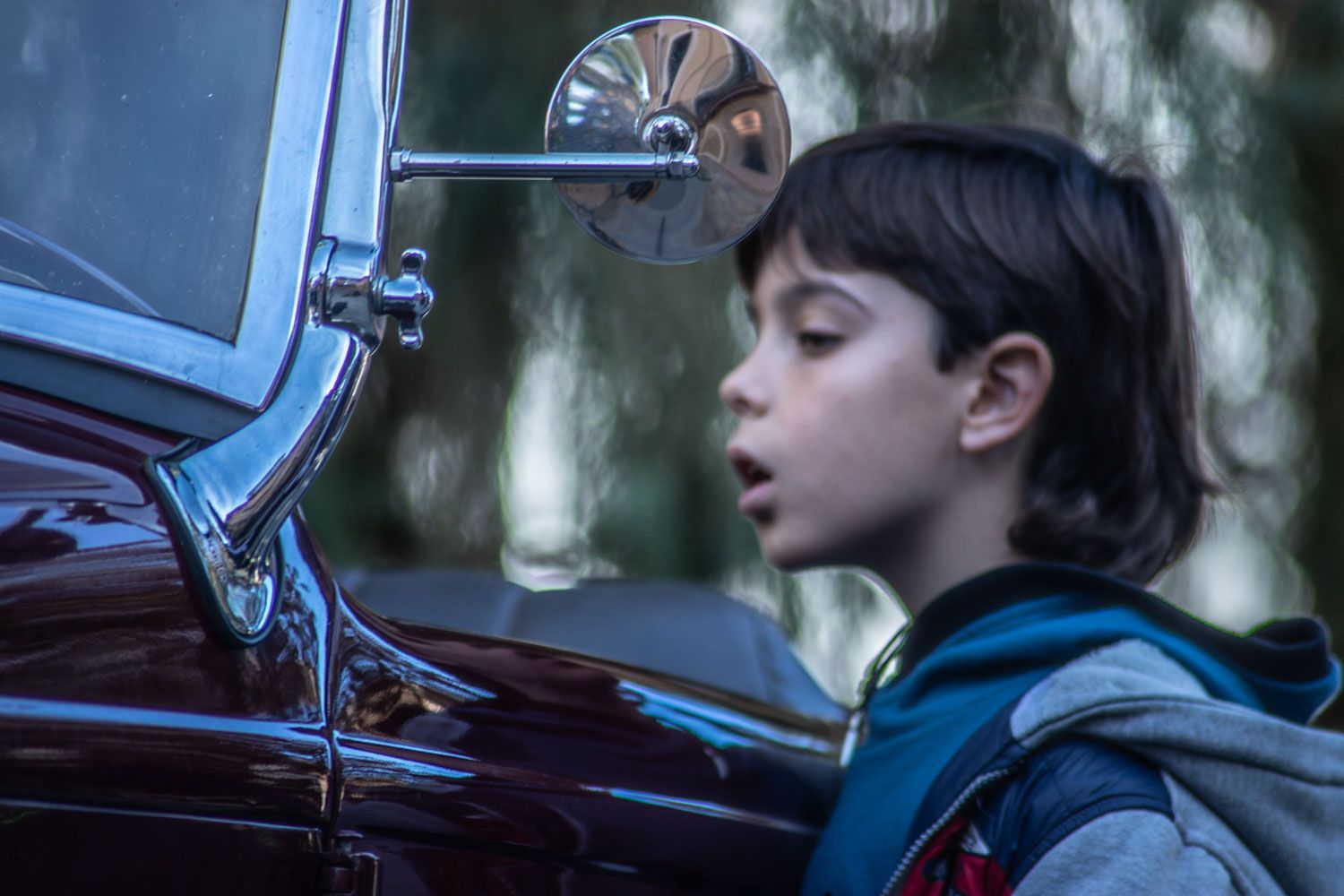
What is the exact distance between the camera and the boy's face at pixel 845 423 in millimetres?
1459

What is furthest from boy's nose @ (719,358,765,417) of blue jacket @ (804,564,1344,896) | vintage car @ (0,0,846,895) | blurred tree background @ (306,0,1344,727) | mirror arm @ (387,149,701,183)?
blurred tree background @ (306,0,1344,727)

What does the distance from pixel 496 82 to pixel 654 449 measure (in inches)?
32.7

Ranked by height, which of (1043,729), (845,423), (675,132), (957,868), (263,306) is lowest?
(957,868)

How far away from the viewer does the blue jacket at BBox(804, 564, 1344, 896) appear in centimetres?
103

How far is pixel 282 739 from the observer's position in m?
0.73

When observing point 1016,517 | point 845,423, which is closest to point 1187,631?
point 1016,517

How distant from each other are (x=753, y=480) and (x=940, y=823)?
0.53m

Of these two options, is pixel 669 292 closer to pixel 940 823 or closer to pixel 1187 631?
pixel 1187 631

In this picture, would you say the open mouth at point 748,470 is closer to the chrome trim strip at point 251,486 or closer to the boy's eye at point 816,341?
the boy's eye at point 816,341

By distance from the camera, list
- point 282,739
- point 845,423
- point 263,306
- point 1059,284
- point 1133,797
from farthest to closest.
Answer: point 1059,284 → point 845,423 → point 1133,797 → point 263,306 → point 282,739

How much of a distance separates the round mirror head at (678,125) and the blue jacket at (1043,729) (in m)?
0.45

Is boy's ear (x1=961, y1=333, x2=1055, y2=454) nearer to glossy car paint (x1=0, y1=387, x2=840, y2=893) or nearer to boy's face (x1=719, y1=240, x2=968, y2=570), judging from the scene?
boy's face (x1=719, y1=240, x2=968, y2=570)

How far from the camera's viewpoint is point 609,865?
35.4 inches

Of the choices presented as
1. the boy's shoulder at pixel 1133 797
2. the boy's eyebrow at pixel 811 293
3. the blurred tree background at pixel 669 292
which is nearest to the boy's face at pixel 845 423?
the boy's eyebrow at pixel 811 293
